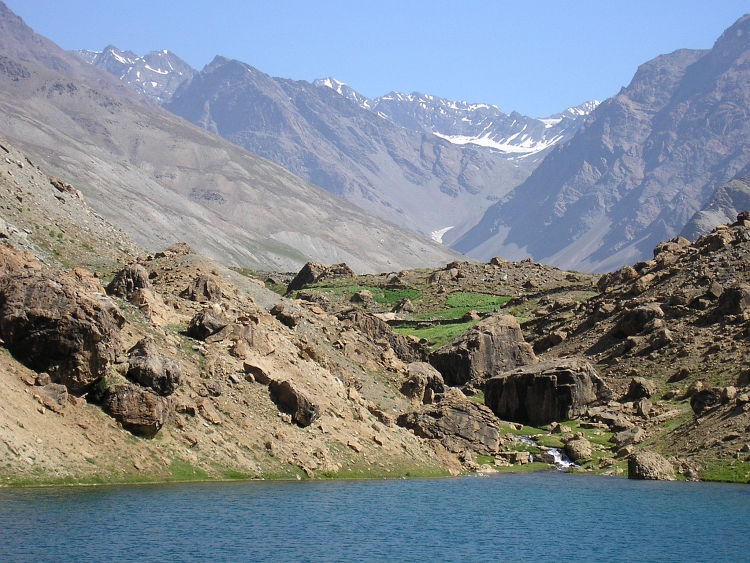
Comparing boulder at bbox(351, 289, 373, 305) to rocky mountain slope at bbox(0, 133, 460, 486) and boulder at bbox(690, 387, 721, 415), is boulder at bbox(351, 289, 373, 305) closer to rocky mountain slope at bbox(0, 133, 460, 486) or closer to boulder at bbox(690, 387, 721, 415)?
rocky mountain slope at bbox(0, 133, 460, 486)

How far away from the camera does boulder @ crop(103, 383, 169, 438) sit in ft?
167

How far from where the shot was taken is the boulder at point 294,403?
2399 inches

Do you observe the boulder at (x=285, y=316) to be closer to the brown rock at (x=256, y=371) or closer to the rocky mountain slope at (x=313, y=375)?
the rocky mountain slope at (x=313, y=375)

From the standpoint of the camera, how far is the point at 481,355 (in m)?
101

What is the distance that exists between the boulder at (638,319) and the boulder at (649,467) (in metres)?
34.0

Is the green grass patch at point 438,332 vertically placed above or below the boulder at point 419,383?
above

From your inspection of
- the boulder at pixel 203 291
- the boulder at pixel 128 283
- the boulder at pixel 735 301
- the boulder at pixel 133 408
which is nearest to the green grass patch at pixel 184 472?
the boulder at pixel 133 408

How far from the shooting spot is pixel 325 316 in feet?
272

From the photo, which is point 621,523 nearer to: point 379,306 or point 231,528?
point 231,528

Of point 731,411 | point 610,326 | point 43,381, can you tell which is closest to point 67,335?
point 43,381

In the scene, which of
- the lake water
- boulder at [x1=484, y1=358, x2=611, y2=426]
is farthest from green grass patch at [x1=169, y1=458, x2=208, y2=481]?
boulder at [x1=484, y1=358, x2=611, y2=426]

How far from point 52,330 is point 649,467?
1600 inches

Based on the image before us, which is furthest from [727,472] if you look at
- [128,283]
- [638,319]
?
[128,283]

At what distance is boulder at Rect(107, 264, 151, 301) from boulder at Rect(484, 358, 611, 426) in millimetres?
37135
